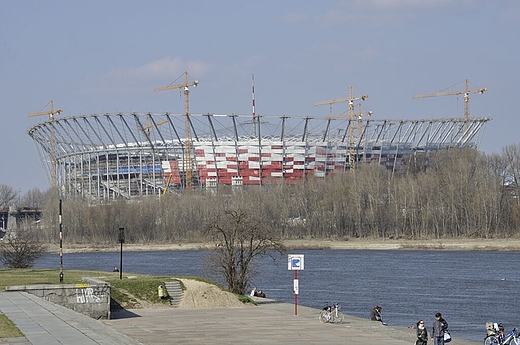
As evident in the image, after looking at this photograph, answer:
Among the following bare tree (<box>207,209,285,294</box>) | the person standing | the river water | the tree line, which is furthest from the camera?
the tree line

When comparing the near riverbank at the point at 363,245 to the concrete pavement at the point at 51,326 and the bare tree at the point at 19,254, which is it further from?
the concrete pavement at the point at 51,326

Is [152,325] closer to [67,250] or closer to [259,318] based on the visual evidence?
[259,318]

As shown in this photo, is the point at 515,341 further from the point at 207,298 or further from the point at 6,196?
the point at 6,196

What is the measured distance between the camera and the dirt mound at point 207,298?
120 ft

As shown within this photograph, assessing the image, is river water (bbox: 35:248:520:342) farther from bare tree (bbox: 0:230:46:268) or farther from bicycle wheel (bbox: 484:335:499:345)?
bare tree (bbox: 0:230:46:268)

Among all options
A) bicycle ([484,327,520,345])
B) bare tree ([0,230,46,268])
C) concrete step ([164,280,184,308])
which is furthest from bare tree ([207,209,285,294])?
bicycle ([484,327,520,345])

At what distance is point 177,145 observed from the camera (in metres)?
139

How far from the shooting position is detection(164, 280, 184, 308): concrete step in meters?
36.6

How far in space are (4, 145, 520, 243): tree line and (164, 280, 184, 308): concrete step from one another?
6324 centimetres

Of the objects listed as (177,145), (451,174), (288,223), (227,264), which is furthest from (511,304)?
(177,145)

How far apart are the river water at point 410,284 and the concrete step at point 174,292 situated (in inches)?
279

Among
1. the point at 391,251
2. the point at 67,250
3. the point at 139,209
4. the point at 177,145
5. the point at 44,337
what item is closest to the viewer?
the point at 44,337

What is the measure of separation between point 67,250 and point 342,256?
121ft

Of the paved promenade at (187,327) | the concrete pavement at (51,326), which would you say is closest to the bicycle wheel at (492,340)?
the paved promenade at (187,327)
